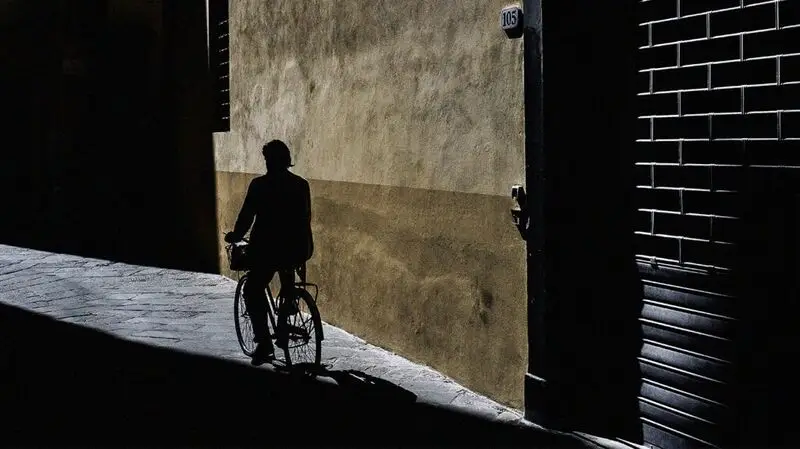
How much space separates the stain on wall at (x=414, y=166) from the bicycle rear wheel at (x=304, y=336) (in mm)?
678

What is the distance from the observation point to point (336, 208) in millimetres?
8820

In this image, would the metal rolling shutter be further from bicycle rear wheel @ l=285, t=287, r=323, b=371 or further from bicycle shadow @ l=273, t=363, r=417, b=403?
bicycle rear wheel @ l=285, t=287, r=323, b=371

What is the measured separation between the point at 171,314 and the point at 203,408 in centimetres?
355

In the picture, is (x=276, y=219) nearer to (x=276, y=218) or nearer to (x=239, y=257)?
(x=276, y=218)

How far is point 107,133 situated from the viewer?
18484 millimetres

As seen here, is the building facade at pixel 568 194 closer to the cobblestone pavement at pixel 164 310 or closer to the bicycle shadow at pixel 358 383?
the cobblestone pavement at pixel 164 310

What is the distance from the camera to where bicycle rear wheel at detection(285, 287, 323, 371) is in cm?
710

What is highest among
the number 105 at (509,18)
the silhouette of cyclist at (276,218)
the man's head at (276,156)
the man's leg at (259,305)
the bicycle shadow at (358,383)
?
the number 105 at (509,18)

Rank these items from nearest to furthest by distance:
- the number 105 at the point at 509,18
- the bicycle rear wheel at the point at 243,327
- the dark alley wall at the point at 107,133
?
the number 105 at the point at 509,18
the bicycle rear wheel at the point at 243,327
the dark alley wall at the point at 107,133

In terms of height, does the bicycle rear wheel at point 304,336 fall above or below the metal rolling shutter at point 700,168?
below

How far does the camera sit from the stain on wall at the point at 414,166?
6.30 metres

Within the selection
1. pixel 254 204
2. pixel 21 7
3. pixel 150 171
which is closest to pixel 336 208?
pixel 254 204

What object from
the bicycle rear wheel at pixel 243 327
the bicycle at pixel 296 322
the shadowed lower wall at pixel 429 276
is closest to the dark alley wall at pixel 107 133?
the shadowed lower wall at pixel 429 276

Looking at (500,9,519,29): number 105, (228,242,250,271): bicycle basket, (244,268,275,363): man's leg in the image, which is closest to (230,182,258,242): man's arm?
(228,242,250,271): bicycle basket
